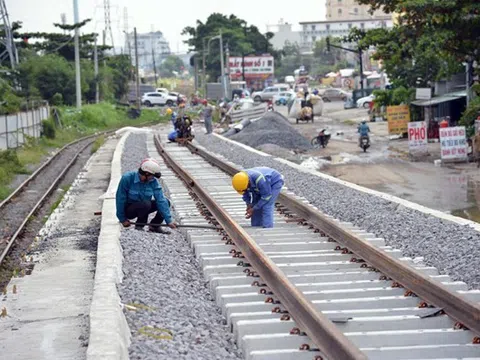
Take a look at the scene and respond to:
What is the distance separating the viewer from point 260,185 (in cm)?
1295

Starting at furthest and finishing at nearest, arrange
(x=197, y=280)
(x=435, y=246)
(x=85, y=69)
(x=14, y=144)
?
1. (x=85, y=69)
2. (x=14, y=144)
3. (x=435, y=246)
4. (x=197, y=280)

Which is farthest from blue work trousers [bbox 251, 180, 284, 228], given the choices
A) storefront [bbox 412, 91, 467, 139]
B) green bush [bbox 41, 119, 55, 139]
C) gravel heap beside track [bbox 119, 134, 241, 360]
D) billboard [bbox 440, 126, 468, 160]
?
green bush [bbox 41, 119, 55, 139]

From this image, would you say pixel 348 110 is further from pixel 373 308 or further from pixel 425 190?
pixel 373 308

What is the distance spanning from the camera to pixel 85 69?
79.0 metres

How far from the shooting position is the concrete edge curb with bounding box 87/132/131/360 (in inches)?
266

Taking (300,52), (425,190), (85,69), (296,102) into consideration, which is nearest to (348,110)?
(296,102)

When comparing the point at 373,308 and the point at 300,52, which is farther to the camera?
the point at 300,52

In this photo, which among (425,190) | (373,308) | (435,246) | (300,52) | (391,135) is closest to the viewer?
(373,308)

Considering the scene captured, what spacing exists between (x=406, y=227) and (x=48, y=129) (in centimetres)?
3770

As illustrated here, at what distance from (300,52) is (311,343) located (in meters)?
189

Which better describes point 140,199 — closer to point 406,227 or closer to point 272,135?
point 406,227

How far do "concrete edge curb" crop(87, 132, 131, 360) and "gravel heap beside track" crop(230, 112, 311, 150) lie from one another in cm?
2574

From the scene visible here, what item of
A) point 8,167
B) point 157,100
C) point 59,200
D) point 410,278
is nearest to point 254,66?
point 157,100

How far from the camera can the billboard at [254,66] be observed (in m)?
120
